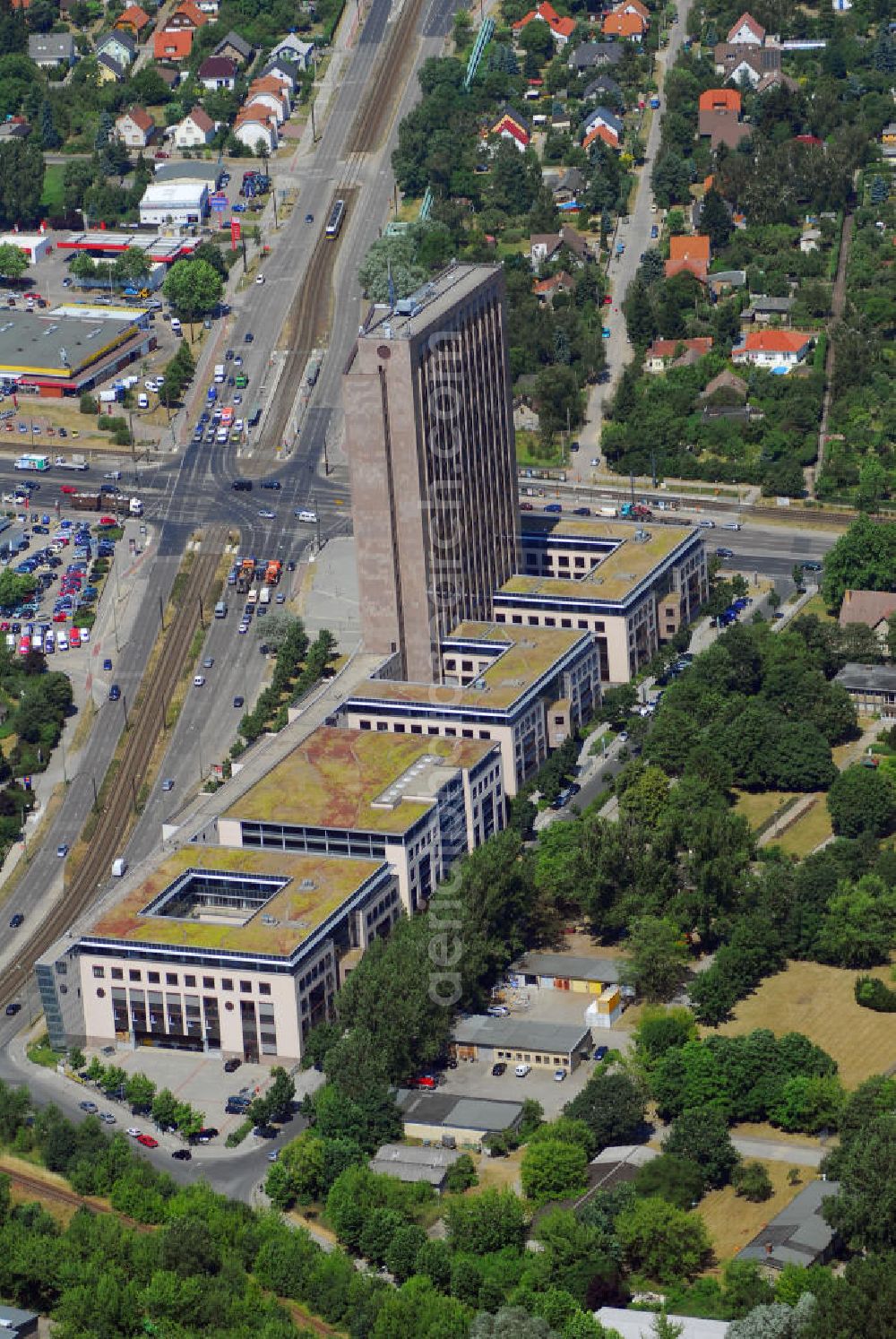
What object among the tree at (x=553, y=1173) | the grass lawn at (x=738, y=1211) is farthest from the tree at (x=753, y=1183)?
the tree at (x=553, y=1173)

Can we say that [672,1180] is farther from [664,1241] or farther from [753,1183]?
[664,1241]

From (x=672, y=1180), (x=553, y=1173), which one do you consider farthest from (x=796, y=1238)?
(x=553, y=1173)

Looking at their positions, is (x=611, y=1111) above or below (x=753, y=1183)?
above

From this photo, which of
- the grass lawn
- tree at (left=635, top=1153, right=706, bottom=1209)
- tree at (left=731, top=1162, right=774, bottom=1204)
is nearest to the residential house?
the grass lawn

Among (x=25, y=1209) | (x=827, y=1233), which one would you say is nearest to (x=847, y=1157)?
(x=827, y=1233)

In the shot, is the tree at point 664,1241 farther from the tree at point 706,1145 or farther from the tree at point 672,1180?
the tree at point 706,1145

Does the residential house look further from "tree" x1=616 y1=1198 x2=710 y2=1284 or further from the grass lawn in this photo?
"tree" x1=616 y1=1198 x2=710 y2=1284
